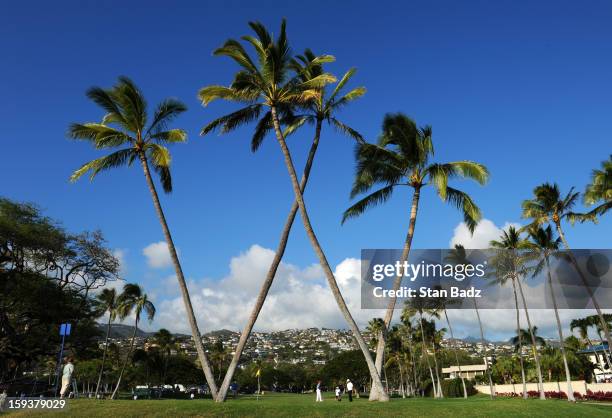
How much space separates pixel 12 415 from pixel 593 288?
38574 millimetres

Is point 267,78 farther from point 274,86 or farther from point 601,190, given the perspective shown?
point 601,190

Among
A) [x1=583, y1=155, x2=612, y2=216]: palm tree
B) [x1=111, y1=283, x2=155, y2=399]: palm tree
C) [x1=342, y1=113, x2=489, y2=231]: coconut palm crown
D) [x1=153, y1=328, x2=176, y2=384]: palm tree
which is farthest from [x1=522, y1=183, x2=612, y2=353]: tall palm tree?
[x1=153, y1=328, x2=176, y2=384]: palm tree

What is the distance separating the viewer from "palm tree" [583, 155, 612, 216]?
33.6 m

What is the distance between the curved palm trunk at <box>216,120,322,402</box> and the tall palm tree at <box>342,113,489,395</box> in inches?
102

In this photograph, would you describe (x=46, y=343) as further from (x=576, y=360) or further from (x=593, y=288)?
(x=576, y=360)

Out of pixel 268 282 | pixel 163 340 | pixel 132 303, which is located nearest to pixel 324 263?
pixel 268 282

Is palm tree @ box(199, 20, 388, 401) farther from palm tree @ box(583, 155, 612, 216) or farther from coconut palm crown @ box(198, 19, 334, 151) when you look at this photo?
palm tree @ box(583, 155, 612, 216)

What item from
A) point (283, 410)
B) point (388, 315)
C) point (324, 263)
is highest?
point (324, 263)

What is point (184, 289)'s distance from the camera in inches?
853

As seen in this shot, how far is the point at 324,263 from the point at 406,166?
6844 mm

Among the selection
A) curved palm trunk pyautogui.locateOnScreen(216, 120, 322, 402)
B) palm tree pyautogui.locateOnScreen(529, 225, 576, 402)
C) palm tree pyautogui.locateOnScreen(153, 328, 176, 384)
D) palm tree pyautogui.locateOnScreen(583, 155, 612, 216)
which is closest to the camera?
curved palm trunk pyautogui.locateOnScreen(216, 120, 322, 402)

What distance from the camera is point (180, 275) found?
2186 centimetres

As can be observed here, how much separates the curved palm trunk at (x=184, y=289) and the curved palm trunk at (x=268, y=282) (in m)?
0.74

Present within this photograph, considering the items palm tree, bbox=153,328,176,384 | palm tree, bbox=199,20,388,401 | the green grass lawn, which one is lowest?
the green grass lawn
